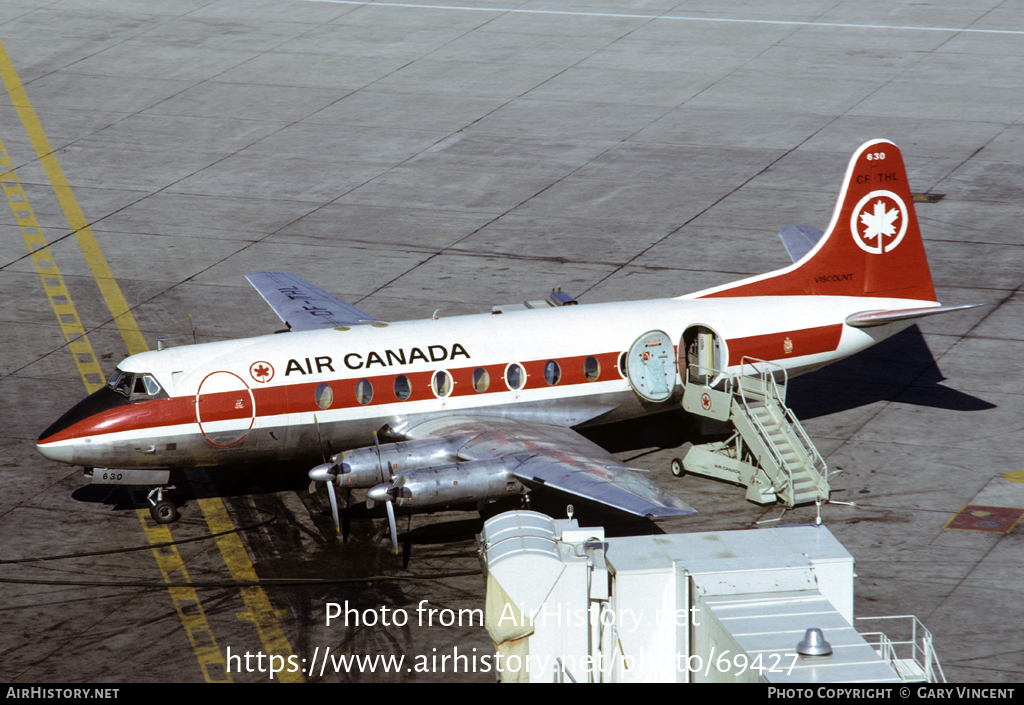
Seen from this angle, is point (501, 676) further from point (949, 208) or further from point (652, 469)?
point (949, 208)

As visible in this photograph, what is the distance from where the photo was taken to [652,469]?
32.9 meters

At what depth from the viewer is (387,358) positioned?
1199 inches

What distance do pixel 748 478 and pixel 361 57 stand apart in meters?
43.8

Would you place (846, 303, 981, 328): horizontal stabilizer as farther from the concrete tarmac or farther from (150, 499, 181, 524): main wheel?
(150, 499, 181, 524): main wheel

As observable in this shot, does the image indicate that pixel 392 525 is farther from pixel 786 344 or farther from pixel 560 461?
pixel 786 344

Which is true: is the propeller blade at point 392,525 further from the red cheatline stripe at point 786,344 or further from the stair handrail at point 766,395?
the red cheatline stripe at point 786,344

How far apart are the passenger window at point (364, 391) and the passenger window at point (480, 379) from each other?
8.36 ft

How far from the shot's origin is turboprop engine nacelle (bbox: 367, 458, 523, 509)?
26.9 m

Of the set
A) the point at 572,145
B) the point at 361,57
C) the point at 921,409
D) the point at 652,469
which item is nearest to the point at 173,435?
the point at 652,469

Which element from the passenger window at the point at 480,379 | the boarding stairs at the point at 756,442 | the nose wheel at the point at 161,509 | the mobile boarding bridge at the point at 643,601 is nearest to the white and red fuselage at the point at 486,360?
the passenger window at the point at 480,379

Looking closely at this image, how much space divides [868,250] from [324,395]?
594 inches

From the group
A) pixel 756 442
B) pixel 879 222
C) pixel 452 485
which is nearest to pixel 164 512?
pixel 452 485

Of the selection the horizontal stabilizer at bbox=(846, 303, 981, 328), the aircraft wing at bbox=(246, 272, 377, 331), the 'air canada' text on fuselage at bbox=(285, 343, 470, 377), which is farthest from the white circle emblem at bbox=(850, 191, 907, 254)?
the aircraft wing at bbox=(246, 272, 377, 331)

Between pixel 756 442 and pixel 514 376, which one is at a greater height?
pixel 514 376
